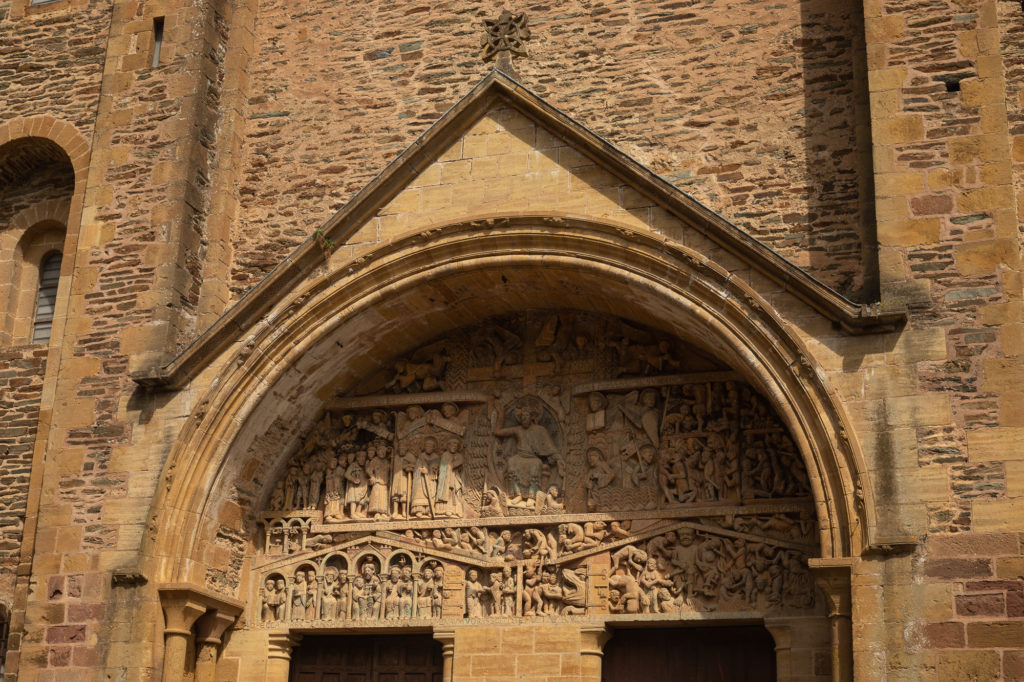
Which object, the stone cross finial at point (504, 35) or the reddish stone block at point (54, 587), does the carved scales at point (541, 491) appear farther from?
the stone cross finial at point (504, 35)

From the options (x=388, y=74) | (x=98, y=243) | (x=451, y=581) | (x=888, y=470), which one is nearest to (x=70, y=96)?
(x=98, y=243)

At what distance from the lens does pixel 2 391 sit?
41.4 ft

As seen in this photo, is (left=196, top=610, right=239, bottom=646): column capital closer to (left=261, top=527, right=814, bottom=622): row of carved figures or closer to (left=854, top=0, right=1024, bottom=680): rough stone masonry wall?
(left=261, top=527, right=814, bottom=622): row of carved figures

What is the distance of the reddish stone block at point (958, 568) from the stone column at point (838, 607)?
520 mm

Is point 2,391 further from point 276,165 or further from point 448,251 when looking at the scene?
point 448,251

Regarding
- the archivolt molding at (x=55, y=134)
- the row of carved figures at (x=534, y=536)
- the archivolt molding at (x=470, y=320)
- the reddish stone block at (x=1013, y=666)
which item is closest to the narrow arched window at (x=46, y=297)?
the archivolt molding at (x=55, y=134)

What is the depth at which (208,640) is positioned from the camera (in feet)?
36.0

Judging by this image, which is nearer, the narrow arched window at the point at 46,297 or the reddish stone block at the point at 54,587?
the reddish stone block at the point at 54,587

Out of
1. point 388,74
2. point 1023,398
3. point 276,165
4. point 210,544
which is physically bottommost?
point 210,544

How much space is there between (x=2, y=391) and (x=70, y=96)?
2807 millimetres

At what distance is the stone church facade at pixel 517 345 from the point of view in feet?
31.4

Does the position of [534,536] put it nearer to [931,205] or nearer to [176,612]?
[176,612]

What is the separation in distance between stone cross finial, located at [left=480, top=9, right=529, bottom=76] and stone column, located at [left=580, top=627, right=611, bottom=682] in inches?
188

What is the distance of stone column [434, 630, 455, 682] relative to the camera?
10719 millimetres
